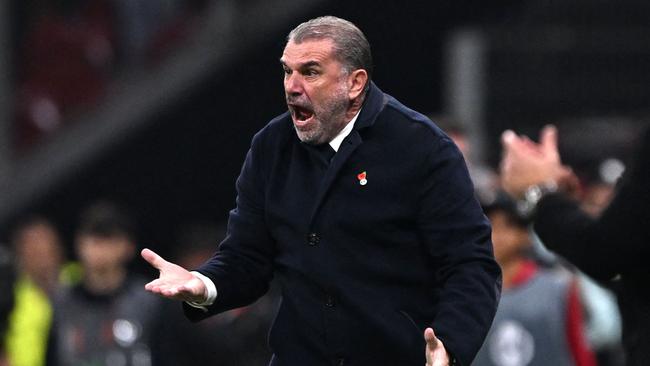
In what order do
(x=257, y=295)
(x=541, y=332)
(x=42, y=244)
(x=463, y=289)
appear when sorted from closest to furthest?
(x=463, y=289)
(x=257, y=295)
(x=541, y=332)
(x=42, y=244)

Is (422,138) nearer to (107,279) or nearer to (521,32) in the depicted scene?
(107,279)

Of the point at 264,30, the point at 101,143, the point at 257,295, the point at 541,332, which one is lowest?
the point at 101,143

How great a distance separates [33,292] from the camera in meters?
10.4

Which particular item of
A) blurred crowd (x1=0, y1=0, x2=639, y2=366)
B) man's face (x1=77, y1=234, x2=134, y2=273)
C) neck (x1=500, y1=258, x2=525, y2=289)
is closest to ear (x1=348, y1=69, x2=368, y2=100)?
blurred crowd (x1=0, y1=0, x2=639, y2=366)

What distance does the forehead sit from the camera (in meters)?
5.09

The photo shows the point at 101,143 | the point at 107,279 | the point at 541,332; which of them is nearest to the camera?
the point at 541,332

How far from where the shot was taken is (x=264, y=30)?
14.8 meters

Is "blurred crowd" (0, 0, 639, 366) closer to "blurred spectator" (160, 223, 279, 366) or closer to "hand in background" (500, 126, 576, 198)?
"blurred spectator" (160, 223, 279, 366)

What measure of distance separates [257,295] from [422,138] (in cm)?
70

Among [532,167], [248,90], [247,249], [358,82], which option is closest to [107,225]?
[247,249]

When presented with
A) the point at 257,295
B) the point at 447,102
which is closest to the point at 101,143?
the point at 447,102

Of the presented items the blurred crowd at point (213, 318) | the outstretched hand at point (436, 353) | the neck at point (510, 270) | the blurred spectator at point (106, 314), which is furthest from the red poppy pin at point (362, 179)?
the blurred spectator at point (106, 314)

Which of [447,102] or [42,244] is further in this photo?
[447,102]

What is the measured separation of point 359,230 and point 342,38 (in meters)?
0.55
